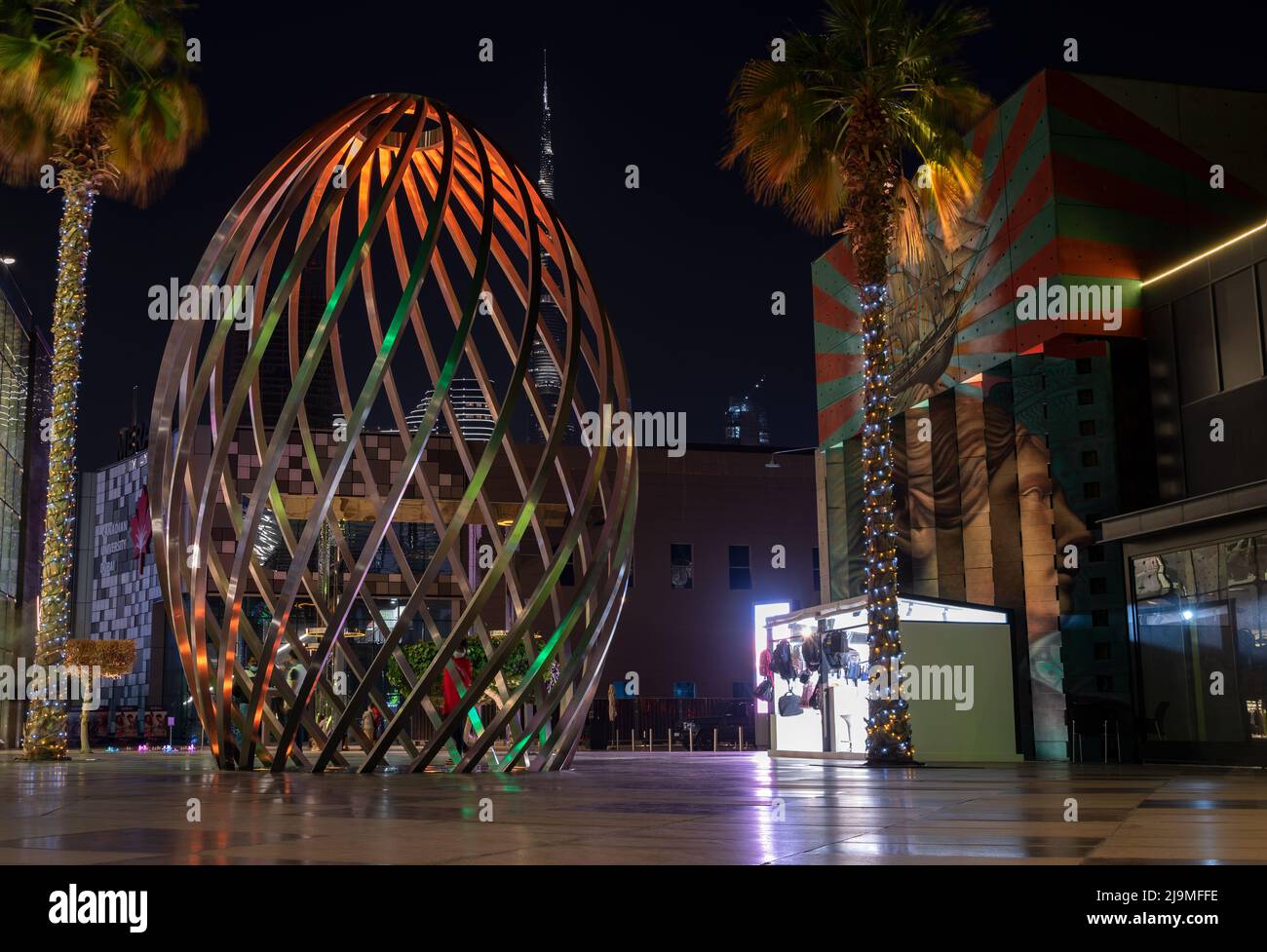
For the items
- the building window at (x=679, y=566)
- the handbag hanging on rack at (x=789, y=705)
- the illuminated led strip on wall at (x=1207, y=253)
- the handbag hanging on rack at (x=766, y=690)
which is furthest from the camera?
the building window at (x=679, y=566)

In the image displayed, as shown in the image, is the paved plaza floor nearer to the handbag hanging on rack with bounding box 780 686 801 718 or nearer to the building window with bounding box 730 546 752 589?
the handbag hanging on rack with bounding box 780 686 801 718

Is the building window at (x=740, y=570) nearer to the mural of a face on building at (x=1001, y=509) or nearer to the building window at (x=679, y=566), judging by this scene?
the building window at (x=679, y=566)

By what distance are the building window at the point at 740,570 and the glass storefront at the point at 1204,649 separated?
3727 cm

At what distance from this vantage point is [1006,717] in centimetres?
2441

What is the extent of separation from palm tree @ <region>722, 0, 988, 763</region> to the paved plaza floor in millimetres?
7953

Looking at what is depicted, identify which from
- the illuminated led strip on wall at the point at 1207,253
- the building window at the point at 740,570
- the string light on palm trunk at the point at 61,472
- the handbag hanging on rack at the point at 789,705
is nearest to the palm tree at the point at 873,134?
the illuminated led strip on wall at the point at 1207,253

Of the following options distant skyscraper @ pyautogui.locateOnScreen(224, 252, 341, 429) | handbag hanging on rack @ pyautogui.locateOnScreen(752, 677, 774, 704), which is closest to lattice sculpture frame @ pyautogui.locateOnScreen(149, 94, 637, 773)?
handbag hanging on rack @ pyautogui.locateOnScreen(752, 677, 774, 704)

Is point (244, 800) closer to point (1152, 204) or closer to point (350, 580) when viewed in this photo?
point (350, 580)

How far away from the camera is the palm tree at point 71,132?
21688mm

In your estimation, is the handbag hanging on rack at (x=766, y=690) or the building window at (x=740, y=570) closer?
the handbag hanging on rack at (x=766, y=690)
